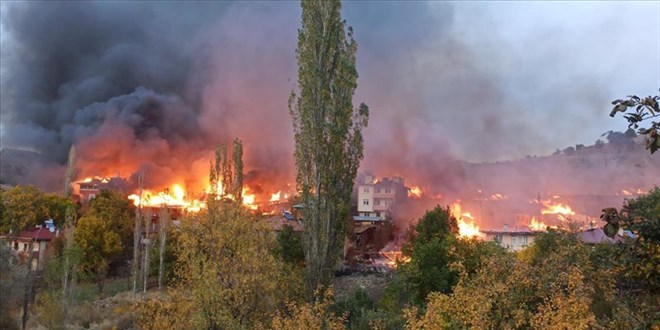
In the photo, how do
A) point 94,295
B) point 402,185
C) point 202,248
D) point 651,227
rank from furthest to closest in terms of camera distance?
point 402,185
point 94,295
point 202,248
point 651,227

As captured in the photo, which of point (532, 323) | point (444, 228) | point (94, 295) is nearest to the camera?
point (532, 323)

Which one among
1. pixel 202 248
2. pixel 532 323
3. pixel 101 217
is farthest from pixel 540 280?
pixel 101 217

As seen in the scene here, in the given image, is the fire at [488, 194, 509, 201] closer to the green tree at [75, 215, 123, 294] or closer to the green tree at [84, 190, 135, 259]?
the green tree at [84, 190, 135, 259]

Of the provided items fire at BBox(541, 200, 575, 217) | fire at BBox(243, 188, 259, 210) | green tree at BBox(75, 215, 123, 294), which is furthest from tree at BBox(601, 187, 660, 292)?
fire at BBox(541, 200, 575, 217)

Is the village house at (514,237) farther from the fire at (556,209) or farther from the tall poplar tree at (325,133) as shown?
the tall poplar tree at (325,133)

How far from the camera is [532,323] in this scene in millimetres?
7766

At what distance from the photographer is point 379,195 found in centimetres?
7775

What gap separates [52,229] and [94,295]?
1552 centimetres

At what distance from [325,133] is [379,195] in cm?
6103

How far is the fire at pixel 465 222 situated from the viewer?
5924 centimetres

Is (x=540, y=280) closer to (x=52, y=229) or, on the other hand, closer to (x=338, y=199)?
(x=338, y=199)

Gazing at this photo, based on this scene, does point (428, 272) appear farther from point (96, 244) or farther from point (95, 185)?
point (95, 185)

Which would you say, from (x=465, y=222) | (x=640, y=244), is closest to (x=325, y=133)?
(x=640, y=244)

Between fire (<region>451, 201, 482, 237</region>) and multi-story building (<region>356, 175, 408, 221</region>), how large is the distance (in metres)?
9.87
